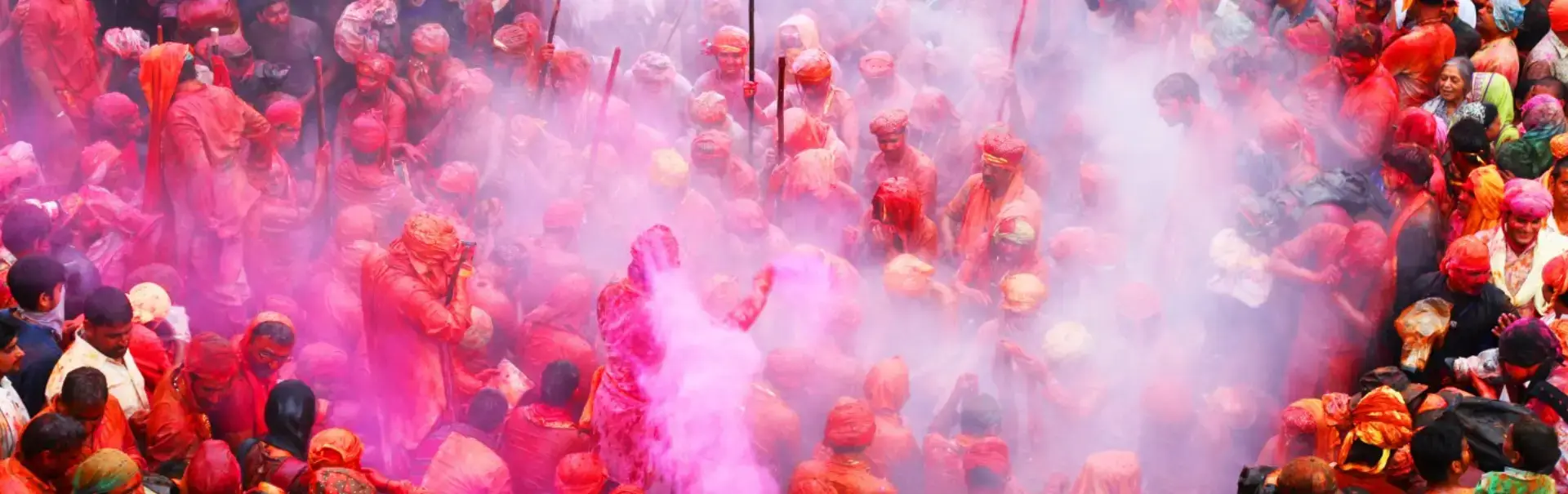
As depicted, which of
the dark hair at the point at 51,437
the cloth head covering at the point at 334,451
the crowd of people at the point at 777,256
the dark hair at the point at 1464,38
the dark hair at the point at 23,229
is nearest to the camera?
the dark hair at the point at 51,437

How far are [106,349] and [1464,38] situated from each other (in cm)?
796

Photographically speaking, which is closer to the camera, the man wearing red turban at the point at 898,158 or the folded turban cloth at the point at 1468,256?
the folded turban cloth at the point at 1468,256

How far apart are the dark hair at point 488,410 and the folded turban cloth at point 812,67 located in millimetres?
3837

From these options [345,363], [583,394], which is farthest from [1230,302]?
[345,363]

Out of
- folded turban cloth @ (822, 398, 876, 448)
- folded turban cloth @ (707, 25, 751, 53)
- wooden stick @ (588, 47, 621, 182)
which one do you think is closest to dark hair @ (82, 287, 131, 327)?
folded turban cloth @ (822, 398, 876, 448)

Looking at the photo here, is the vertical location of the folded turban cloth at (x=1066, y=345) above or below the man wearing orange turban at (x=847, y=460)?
below

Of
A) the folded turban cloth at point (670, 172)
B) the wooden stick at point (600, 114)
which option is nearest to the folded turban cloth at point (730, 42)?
the wooden stick at point (600, 114)

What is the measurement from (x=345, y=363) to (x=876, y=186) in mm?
3297

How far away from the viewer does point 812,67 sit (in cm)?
1113

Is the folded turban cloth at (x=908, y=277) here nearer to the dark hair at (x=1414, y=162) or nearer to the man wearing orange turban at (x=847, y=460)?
the man wearing orange turban at (x=847, y=460)

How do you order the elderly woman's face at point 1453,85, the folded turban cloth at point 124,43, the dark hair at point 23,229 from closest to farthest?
1. the dark hair at point 23,229
2. the folded turban cloth at point 124,43
3. the elderly woman's face at point 1453,85

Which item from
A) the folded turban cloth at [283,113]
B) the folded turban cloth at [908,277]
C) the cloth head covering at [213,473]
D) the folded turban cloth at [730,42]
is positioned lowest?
the folded turban cloth at [908,277]

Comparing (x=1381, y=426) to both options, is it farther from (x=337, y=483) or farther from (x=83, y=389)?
(x=83, y=389)

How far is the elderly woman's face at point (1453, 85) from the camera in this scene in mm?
10445
